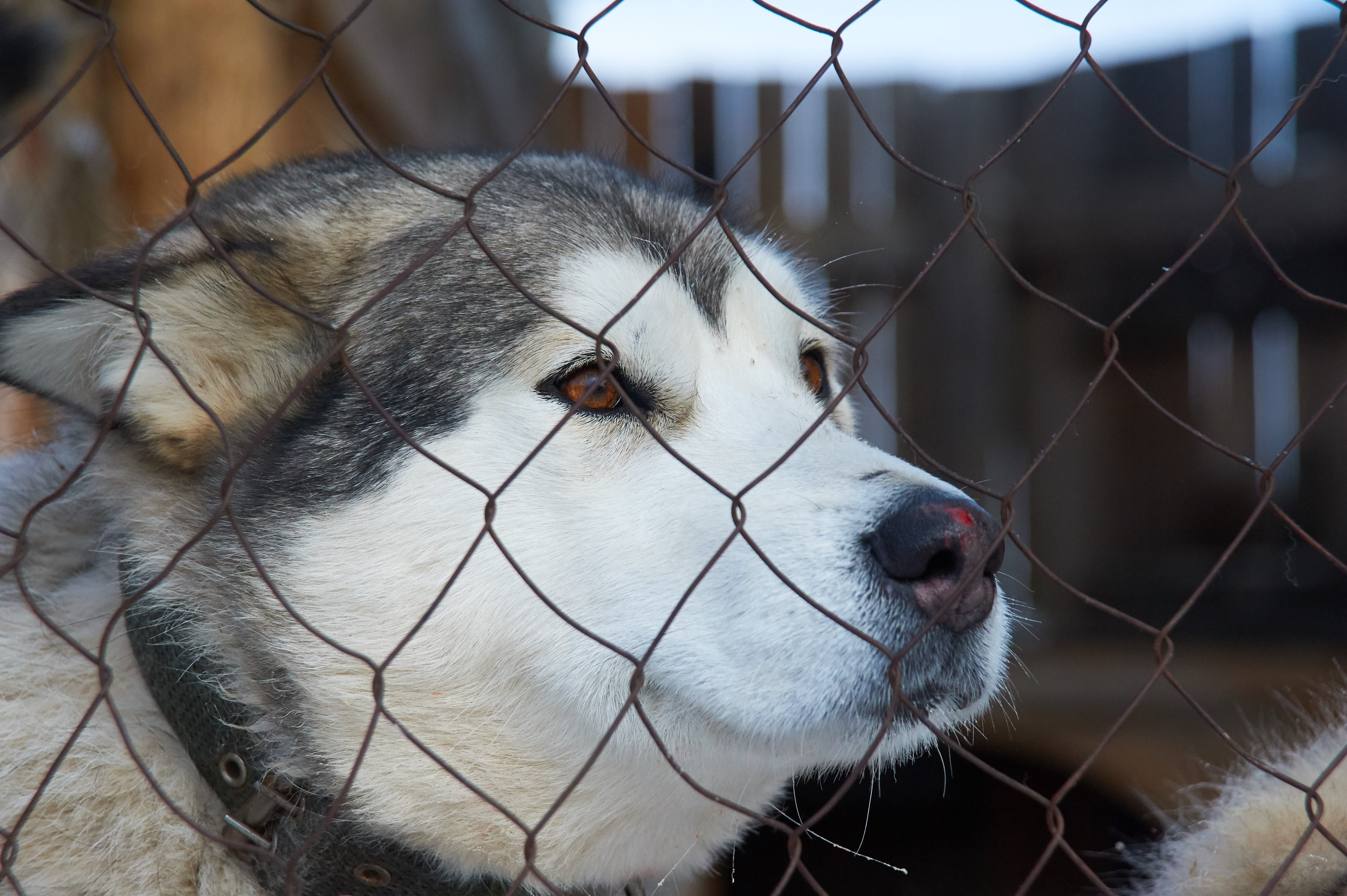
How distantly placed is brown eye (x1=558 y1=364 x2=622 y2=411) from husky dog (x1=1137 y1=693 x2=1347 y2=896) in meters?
1.33

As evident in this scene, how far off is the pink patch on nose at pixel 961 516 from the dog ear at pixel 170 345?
42.0 inches

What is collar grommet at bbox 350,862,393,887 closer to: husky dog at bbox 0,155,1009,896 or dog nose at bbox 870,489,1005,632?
husky dog at bbox 0,155,1009,896

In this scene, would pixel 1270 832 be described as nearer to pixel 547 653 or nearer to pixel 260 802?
pixel 547 653

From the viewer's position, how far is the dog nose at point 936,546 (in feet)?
5.18

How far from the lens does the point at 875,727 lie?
167 centimetres

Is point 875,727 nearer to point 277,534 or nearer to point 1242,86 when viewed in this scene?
point 277,534

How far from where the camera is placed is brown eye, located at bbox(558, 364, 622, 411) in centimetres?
187

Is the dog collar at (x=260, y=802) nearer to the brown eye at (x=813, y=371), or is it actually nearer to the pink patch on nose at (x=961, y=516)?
the pink patch on nose at (x=961, y=516)

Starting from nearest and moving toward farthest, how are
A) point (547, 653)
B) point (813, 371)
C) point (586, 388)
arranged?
point (547, 653)
point (586, 388)
point (813, 371)

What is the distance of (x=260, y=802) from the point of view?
5.74ft

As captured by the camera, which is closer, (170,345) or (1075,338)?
(170,345)

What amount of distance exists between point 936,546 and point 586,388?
67 cm

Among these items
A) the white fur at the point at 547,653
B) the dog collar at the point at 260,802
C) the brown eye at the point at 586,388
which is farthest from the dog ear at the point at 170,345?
the brown eye at the point at 586,388

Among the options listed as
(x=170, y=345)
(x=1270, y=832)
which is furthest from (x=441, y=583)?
(x=1270, y=832)
